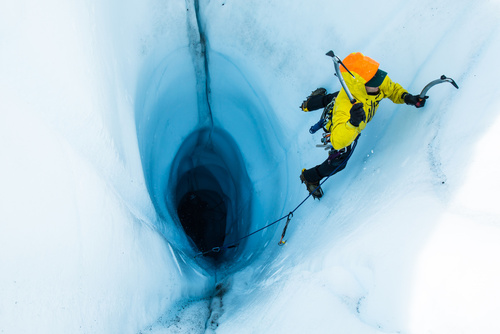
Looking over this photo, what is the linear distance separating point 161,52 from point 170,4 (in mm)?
445

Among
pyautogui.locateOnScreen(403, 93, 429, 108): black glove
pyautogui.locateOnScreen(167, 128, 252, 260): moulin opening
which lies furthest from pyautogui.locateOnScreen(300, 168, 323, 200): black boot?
pyautogui.locateOnScreen(167, 128, 252, 260): moulin opening

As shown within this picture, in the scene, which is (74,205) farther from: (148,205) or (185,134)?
(185,134)

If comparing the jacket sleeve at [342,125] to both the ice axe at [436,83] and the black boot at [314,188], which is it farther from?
the black boot at [314,188]

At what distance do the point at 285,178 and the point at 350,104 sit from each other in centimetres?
146

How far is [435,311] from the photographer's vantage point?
147cm

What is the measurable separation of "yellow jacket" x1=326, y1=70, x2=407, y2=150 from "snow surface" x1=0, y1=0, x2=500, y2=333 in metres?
0.23

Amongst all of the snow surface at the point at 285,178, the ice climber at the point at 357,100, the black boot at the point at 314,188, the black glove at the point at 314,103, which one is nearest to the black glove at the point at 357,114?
the ice climber at the point at 357,100

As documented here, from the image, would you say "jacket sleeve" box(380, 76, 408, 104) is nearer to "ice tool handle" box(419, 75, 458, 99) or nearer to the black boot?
"ice tool handle" box(419, 75, 458, 99)

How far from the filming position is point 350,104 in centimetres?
220

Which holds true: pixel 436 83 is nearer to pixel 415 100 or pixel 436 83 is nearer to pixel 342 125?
pixel 415 100

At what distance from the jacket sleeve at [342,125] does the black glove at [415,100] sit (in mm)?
346

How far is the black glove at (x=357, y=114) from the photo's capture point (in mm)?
1996

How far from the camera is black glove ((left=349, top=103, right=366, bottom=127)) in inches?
78.6

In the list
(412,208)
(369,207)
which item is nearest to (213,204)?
(369,207)
